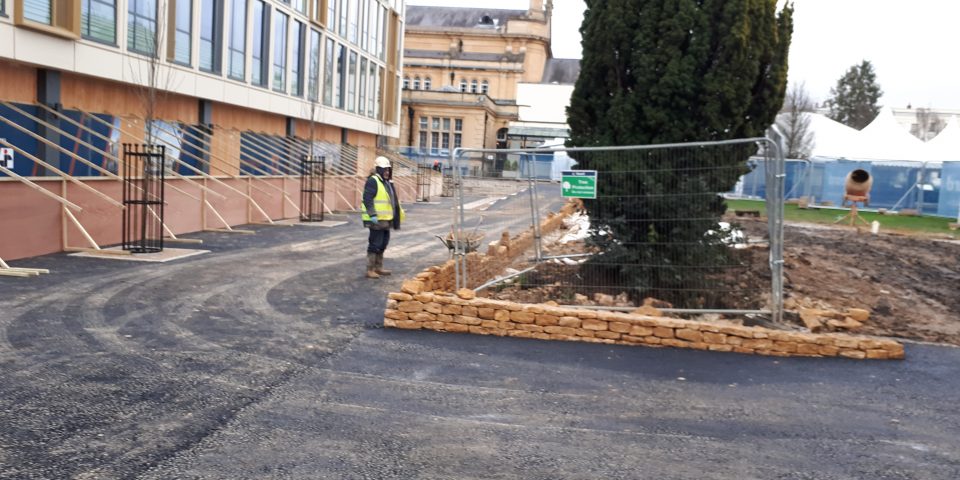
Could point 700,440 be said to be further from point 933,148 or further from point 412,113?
point 412,113

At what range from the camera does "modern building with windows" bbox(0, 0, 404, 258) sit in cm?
1612

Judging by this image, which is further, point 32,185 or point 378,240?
point 378,240

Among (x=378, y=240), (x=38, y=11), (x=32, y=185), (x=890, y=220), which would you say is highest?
(x=38, y=11)

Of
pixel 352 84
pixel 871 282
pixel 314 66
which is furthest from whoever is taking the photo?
pixel 352 84

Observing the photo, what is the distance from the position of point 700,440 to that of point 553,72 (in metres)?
101

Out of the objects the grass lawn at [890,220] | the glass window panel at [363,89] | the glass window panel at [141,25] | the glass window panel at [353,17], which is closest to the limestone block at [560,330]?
the glass window panel at [141,25]

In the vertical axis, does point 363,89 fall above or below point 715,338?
above

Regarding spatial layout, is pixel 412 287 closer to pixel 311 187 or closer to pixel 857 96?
pixel 311 187

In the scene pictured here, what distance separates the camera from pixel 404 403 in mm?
6445

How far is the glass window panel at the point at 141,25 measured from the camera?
19781 mm

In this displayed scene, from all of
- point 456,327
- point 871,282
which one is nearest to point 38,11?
point 456,327

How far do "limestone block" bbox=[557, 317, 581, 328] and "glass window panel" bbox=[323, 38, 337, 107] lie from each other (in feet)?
87.4

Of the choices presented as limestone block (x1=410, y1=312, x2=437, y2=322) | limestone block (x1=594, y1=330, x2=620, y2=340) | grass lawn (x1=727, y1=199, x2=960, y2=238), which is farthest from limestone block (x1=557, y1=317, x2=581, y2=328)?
grass lawn (x1=727, y1=199, x2=960, y2=238)

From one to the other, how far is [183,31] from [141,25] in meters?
2.13
